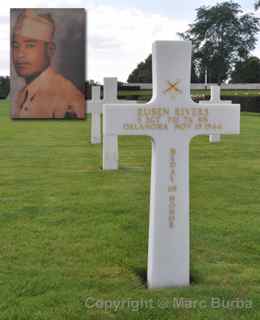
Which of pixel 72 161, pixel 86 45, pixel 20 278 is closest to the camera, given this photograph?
pixel 20 278

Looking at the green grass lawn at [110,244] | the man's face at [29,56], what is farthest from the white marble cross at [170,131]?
the man's face at [29,56]

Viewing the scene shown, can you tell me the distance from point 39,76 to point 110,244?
4.80m

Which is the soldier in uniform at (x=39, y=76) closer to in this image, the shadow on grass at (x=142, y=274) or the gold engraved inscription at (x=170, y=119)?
the shadow on grass at (x=142, y=274)

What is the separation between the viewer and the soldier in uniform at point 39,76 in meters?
8.44

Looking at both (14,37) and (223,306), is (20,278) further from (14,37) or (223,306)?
(14,37)

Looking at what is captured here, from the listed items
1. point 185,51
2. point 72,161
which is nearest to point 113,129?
point 185,51

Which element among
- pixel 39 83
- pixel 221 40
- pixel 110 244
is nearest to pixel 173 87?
pixel 110 244

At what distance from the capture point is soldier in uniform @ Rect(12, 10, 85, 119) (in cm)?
844

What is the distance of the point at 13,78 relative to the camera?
27.7ft

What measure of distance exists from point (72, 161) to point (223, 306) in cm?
705

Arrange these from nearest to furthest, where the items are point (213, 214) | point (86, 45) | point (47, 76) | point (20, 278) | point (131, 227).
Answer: point (20, 278) < point (131, 227) < point (213, 214) < point (86, 45) < point (47, 76)

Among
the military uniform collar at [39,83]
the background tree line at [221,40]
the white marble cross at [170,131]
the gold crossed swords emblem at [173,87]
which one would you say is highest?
the background tree line at [221,40]

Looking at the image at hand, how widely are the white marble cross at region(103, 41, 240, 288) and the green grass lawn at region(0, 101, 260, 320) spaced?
21 cm

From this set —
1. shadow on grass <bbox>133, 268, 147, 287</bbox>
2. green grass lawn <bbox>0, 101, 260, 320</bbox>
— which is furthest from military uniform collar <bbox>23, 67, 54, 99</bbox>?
shadow on grass <bbox>133, 268, 147, 287</bbox>
